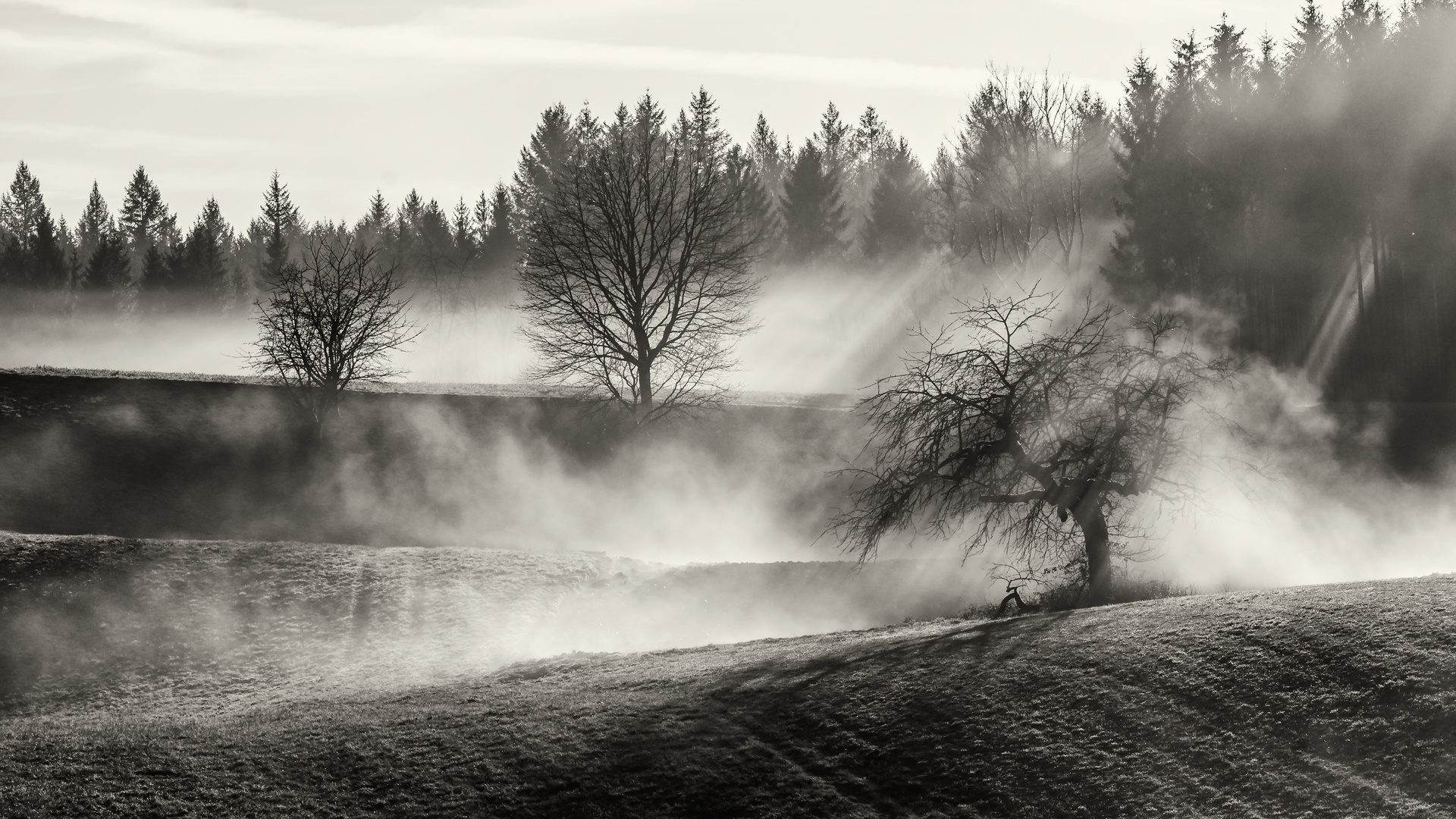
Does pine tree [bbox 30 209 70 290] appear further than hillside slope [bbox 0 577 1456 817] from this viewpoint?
Yes

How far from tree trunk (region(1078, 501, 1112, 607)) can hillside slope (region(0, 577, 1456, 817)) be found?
3844mm

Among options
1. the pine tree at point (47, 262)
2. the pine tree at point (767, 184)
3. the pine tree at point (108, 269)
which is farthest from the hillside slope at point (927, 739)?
the pine tree at point (47, 262)

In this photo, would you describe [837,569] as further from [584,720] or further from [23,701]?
[23,701]

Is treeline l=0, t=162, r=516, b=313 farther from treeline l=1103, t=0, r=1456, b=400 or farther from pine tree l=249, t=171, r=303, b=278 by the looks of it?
treeline l=1103, t=0, r=1456, b=400

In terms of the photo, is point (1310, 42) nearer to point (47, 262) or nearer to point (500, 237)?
point (500, 237)

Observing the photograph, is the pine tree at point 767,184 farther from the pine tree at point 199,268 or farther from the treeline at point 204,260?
the pine tree at point 199,268

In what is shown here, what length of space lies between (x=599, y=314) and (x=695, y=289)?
16.0 metres

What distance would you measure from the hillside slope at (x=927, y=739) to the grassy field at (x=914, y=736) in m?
0.04

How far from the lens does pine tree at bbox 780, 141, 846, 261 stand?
70750 millimetres

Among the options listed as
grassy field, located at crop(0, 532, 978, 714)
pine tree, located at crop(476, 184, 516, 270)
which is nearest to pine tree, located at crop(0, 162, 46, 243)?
pine tree, located at crop(476, 184, 516, 270)

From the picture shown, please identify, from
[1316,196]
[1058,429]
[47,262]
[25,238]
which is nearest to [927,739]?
[1058,429]

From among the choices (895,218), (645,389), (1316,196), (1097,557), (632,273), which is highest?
(895,218)

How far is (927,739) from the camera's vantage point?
43.7 feet

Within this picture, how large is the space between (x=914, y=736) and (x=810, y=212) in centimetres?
5976
